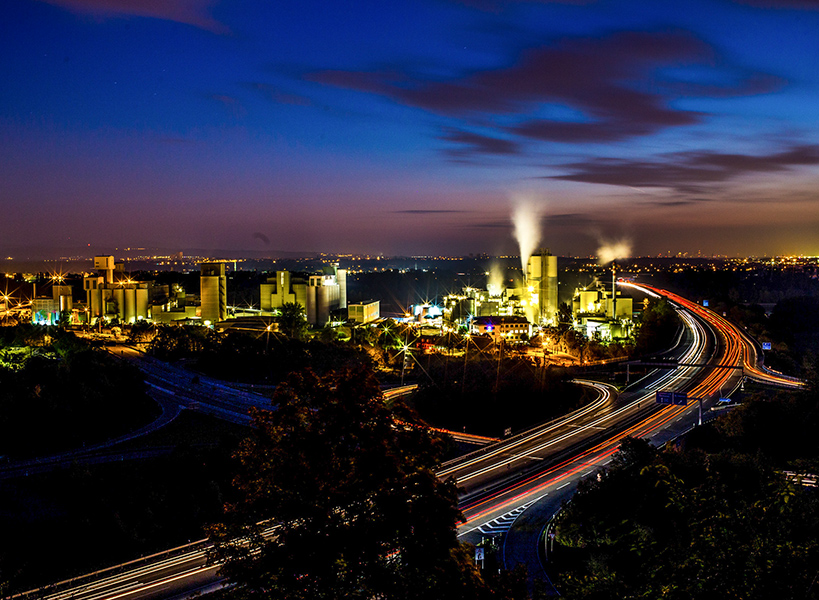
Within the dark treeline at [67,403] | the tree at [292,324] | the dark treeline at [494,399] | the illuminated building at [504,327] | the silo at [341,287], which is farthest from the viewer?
the silo at [341,287]

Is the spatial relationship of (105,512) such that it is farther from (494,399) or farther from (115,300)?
(115,300)

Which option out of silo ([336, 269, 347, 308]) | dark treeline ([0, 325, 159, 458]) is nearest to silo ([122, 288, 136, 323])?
silo ([336, 269, 347, 308])

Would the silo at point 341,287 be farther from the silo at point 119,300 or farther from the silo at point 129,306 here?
the silo at point 119,300

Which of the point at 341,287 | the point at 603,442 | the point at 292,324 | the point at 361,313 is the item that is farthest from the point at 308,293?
the point at 603,442

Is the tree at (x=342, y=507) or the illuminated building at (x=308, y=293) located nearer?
the tree at (x=342, y=507)

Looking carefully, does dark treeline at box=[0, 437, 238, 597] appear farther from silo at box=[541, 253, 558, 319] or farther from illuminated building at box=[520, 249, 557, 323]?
silo at box=[541, 253, 558, 319]

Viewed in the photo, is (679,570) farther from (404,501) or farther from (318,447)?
(318,447)

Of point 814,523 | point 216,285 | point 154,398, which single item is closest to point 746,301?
point 216,285

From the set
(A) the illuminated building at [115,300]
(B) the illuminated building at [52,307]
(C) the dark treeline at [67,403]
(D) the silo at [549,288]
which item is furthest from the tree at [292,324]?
(D) the silo at [549,288]
